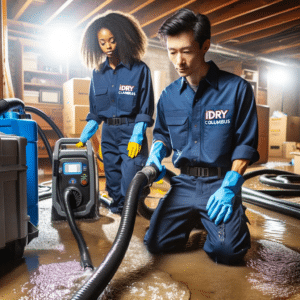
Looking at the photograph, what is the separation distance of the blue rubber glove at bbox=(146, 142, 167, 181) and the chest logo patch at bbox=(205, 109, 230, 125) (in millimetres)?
267

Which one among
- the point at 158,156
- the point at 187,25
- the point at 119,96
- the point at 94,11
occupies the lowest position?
the point at 158,156

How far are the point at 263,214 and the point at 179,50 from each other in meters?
1.37

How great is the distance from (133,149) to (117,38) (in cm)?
74

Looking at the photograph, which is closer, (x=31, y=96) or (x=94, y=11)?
(x=94, y=11)

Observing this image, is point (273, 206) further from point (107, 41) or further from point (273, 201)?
point (107, 41)

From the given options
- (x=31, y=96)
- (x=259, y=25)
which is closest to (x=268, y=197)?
(x=31, y=96)

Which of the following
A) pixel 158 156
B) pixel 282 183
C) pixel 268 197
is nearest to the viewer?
pixel 158 156

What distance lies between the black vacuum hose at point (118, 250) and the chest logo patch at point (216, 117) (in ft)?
1.11

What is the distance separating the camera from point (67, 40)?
15.6 ft

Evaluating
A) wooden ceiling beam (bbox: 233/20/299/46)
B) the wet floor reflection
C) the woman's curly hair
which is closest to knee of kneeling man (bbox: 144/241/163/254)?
the wet floor reflection

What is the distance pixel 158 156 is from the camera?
4.57ft

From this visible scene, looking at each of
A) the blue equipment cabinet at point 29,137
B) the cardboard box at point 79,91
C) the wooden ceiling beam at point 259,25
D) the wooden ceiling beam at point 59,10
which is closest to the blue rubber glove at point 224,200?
the blue equipment cabinet at point 29,137

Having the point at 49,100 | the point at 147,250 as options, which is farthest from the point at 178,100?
the point at 49,100

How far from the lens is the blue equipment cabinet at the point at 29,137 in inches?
55.3
